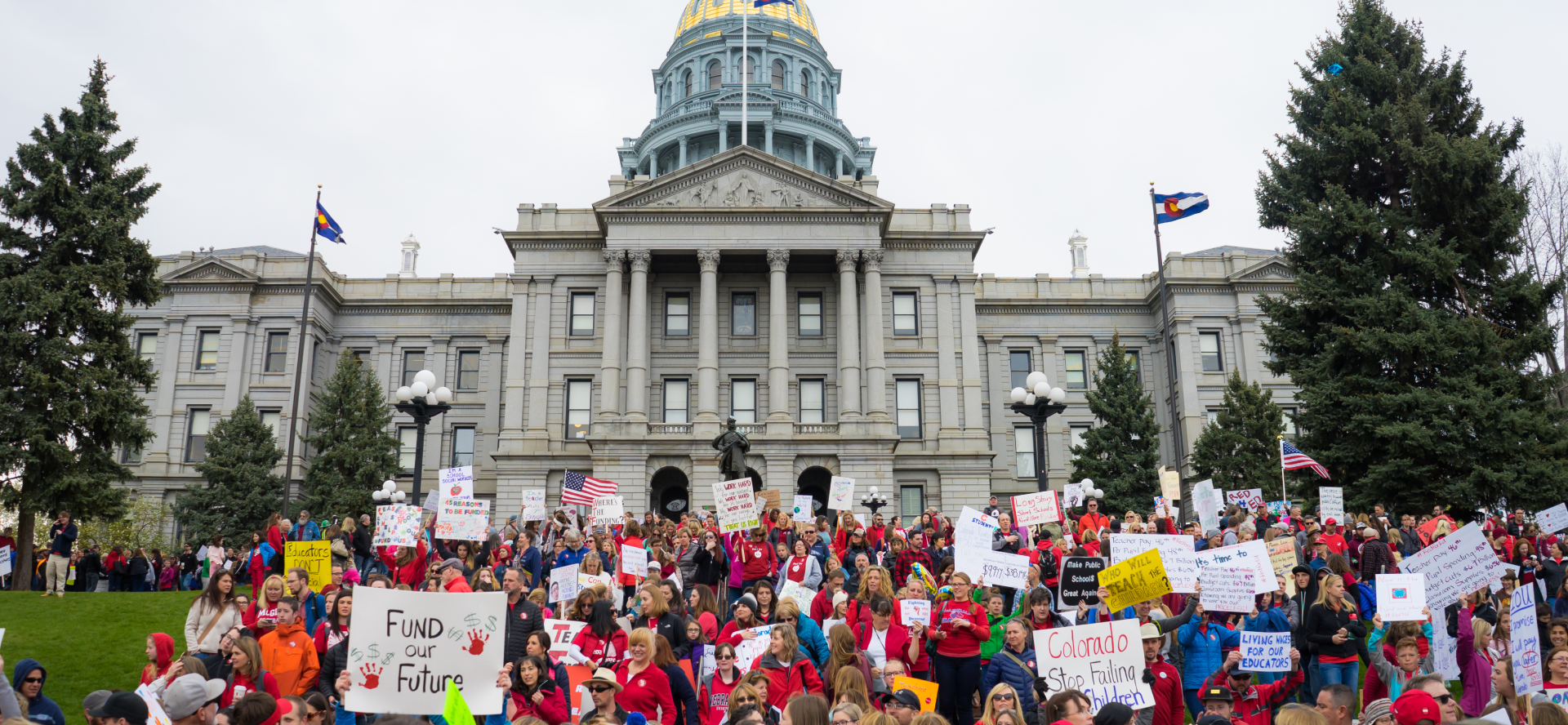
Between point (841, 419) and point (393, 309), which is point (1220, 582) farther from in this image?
point (393, 309)

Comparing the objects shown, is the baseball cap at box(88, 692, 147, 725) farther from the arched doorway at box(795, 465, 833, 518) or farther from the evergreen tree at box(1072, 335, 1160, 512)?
the evergreen tree at box(1072, 335, 1160, 512)

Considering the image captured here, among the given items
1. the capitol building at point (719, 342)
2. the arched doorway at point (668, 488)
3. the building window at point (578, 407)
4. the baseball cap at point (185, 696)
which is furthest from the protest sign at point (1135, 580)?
the building window at point (578, 407)

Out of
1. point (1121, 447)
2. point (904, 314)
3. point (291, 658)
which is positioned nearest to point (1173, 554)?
point (291, 658)

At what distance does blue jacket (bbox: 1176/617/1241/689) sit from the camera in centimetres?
1115

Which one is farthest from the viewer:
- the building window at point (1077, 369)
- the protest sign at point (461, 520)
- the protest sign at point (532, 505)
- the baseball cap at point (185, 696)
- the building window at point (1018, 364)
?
the building window at point (1077, 369)

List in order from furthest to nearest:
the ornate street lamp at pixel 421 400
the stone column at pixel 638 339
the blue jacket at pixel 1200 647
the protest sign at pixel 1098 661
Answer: the stone column at pixel 638 339, the ornate street lamp at pixel 421 400, the blue jacket at pixel 1200 647, the protest sign at pixel 1098 661

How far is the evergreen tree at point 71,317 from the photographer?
80.9 feet

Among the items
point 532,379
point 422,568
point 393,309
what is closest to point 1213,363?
point 532,379

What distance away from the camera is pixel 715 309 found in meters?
44.6

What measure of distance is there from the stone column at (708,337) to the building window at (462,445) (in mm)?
12757

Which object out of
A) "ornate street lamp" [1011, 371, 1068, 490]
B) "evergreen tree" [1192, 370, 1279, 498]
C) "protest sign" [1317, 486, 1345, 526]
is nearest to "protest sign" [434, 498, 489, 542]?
"ornate street lamp" [1011, 371, 1068, 490]

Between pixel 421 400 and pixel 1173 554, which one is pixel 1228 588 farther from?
pixel 421 400

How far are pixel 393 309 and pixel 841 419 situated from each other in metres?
24.4

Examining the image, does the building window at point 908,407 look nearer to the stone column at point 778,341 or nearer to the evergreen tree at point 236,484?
the stone column at point 778,341
